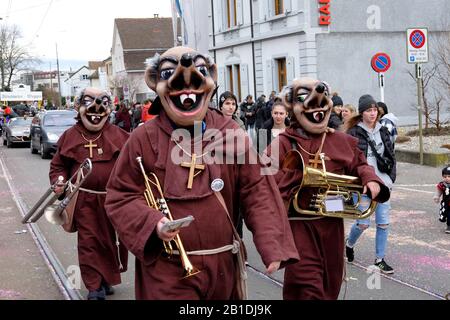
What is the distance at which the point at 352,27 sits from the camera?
2658 centimetres

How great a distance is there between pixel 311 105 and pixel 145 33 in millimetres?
69888

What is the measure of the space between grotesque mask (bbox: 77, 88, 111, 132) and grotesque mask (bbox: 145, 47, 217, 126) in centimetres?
268

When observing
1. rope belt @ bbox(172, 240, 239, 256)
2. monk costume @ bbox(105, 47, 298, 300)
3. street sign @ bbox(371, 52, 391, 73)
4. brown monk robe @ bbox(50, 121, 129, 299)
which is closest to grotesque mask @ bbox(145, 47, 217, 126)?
monk costume @ bbox(105, 47, 298, 300)

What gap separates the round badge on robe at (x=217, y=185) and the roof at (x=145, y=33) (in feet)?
227

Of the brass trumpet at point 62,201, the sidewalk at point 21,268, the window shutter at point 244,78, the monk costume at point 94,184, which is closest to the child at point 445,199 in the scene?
the monk costume at point 94,184

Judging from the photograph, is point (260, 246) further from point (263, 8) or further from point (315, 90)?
point (263, 8)

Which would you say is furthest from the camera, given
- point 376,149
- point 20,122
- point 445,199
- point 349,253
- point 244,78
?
point 244,78

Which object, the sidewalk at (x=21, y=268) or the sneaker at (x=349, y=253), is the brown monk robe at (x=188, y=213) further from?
the sneaker at (x=349, y=253)

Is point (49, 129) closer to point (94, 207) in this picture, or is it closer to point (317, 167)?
point (94, 207)

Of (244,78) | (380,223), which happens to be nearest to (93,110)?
(380,223)

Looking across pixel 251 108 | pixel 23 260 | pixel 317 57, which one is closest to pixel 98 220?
pixel 23 260

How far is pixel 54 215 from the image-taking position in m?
5.84

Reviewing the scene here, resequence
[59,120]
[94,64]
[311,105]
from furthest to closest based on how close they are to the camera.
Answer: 1. [94,64]
2. [59,120]
3. [311,105]
